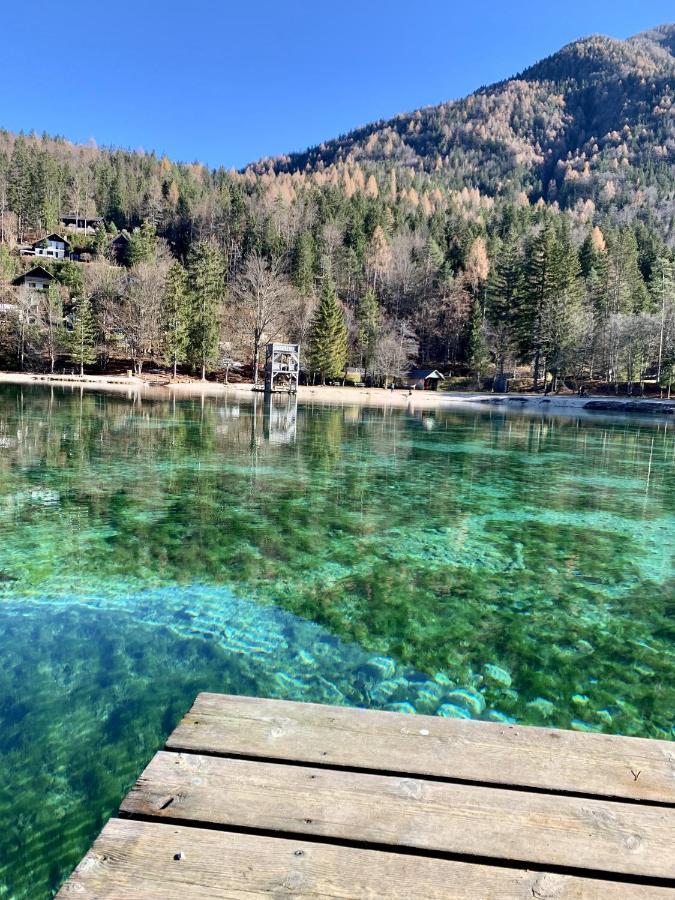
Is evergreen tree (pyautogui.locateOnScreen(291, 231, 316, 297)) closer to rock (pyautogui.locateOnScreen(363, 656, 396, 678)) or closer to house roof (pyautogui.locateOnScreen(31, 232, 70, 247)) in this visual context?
house roof (pyautogui.locateOnScreen(31, 232, 70, 247))

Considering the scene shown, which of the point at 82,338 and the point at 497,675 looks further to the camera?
the point at 82,338

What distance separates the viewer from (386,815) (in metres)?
1.80

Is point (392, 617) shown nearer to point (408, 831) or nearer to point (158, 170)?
point (408, 831)

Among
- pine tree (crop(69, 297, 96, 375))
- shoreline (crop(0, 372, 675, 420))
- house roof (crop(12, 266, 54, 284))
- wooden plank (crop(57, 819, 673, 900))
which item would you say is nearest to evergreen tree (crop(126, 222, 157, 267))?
Answer: house roof (crop(12, 266, 54, 284))

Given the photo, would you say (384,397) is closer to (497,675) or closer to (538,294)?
(538,294)

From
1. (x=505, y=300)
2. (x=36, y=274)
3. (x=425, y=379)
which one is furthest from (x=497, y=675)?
(x=36, y=274)

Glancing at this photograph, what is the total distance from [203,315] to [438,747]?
63.2m

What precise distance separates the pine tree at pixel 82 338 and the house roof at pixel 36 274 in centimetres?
2147

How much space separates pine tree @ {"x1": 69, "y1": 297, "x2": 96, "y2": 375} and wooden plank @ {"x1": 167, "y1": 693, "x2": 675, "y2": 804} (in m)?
60.7

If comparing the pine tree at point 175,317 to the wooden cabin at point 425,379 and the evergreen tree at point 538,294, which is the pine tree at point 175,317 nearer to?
the wooden cabin at point 425,379

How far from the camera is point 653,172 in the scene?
155875 mm

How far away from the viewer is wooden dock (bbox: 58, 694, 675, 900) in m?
1.56

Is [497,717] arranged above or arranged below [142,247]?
below

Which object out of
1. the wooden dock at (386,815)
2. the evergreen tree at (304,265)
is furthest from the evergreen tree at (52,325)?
the wooden dock at (386,815)
